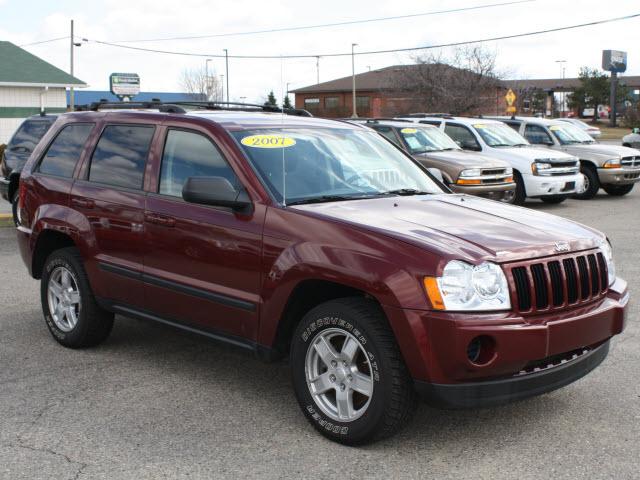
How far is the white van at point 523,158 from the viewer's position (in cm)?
1638

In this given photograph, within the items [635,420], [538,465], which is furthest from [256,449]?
[635,420]

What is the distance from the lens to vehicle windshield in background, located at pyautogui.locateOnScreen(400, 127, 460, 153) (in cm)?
1570

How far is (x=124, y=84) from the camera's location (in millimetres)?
55188

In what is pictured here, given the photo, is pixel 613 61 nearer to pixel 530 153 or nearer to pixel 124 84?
pixel 124 84

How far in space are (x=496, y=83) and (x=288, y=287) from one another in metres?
54.6

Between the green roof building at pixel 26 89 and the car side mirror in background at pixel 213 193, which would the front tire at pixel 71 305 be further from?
the green roof building at pixel 26 89

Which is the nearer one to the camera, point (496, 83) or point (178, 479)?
point (178, 479)

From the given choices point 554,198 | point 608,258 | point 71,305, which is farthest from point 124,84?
point 608,258

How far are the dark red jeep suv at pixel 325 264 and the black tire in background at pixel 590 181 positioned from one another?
1355 centimetres

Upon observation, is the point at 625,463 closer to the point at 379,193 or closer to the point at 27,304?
the point at 379,193

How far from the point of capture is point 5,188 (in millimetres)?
13906

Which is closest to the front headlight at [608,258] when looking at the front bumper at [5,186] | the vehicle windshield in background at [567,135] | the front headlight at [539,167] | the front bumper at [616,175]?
the front bumper at [5,186]

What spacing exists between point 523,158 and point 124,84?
141ft

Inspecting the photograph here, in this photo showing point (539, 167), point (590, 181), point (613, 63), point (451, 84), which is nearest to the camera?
point (539, 167)
